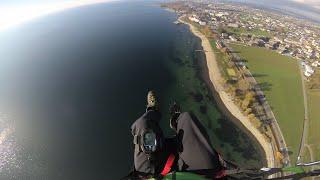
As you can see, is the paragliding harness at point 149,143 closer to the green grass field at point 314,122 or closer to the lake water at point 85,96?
the lake water at point 85,96

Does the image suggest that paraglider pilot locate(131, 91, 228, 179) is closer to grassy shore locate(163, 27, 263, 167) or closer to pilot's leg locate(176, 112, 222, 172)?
pilot's leg locate(176, 112, 222, 172)

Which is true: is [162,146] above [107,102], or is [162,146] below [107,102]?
below

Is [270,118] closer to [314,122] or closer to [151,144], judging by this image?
[314,122]

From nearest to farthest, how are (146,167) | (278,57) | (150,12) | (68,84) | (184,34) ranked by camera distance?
1. (146,167)
2. (68,84)
3. (278,57)
4. (184,34)
5. (150,12)

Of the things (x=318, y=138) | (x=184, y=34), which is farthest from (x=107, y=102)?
(x=184, y=34)

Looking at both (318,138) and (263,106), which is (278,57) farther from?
(318,138)
